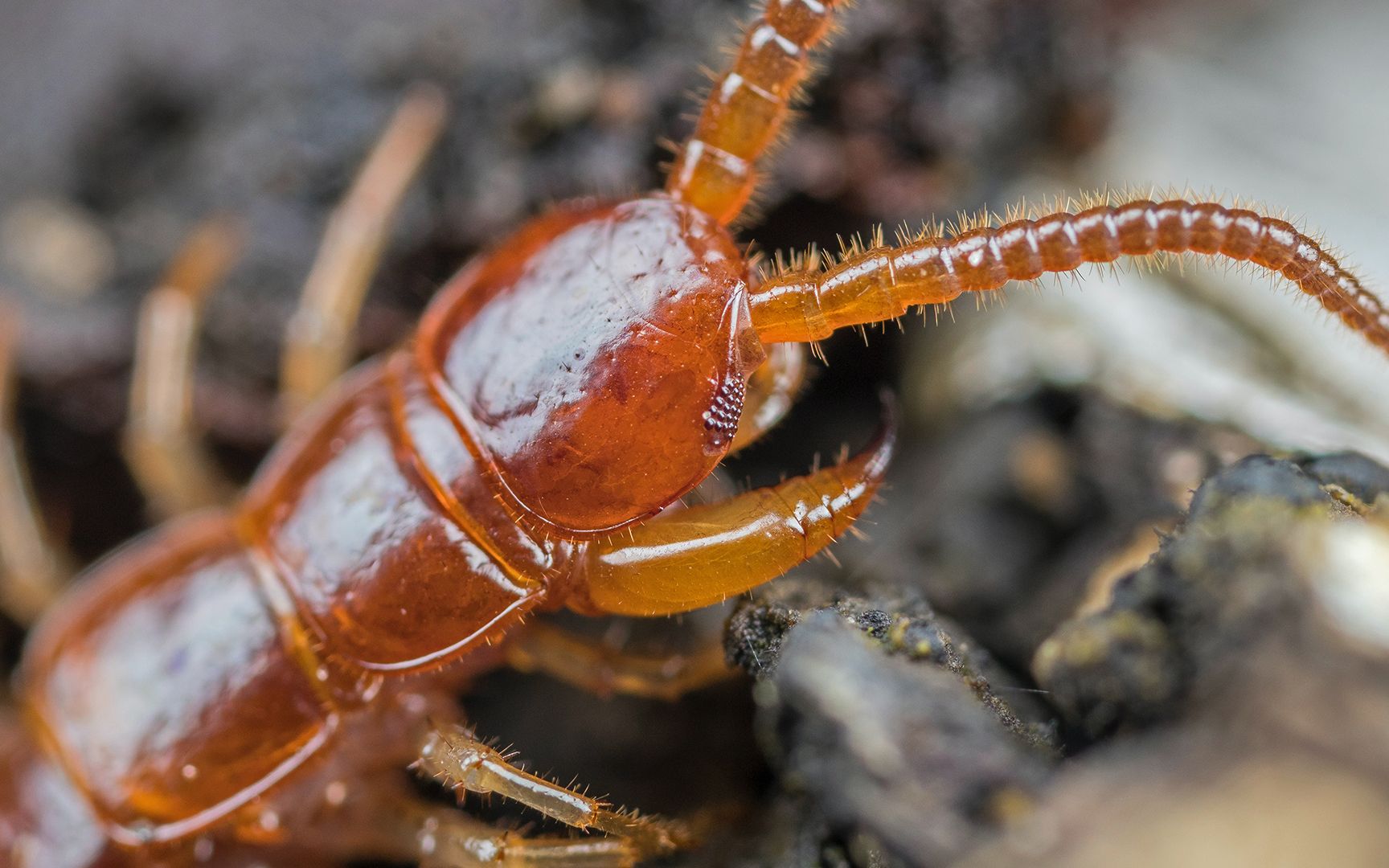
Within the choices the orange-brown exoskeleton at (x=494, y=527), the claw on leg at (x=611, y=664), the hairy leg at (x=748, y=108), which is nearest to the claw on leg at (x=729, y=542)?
the orange-brown exoskeleton at (x=494, y=527)

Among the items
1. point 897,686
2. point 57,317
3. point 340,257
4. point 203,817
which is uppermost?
point 897,686

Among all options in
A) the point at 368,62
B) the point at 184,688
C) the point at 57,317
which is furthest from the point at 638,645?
the point at 57,317

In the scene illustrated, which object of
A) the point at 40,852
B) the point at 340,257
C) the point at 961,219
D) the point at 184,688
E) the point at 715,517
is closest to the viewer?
the point at 961,219

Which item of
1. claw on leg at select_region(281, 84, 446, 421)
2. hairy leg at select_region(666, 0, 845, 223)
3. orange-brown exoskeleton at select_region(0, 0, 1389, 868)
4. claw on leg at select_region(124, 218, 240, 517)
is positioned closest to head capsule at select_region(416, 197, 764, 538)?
orange-brown exoskeleton at select_region(0, 0, 1389, 868)

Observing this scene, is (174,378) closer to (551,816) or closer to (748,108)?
(551,816)

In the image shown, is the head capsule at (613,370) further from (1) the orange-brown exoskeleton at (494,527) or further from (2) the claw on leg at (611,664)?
(2) the claw on leg at (611,664)

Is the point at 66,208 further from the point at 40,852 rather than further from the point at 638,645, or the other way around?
the point at 638,645
